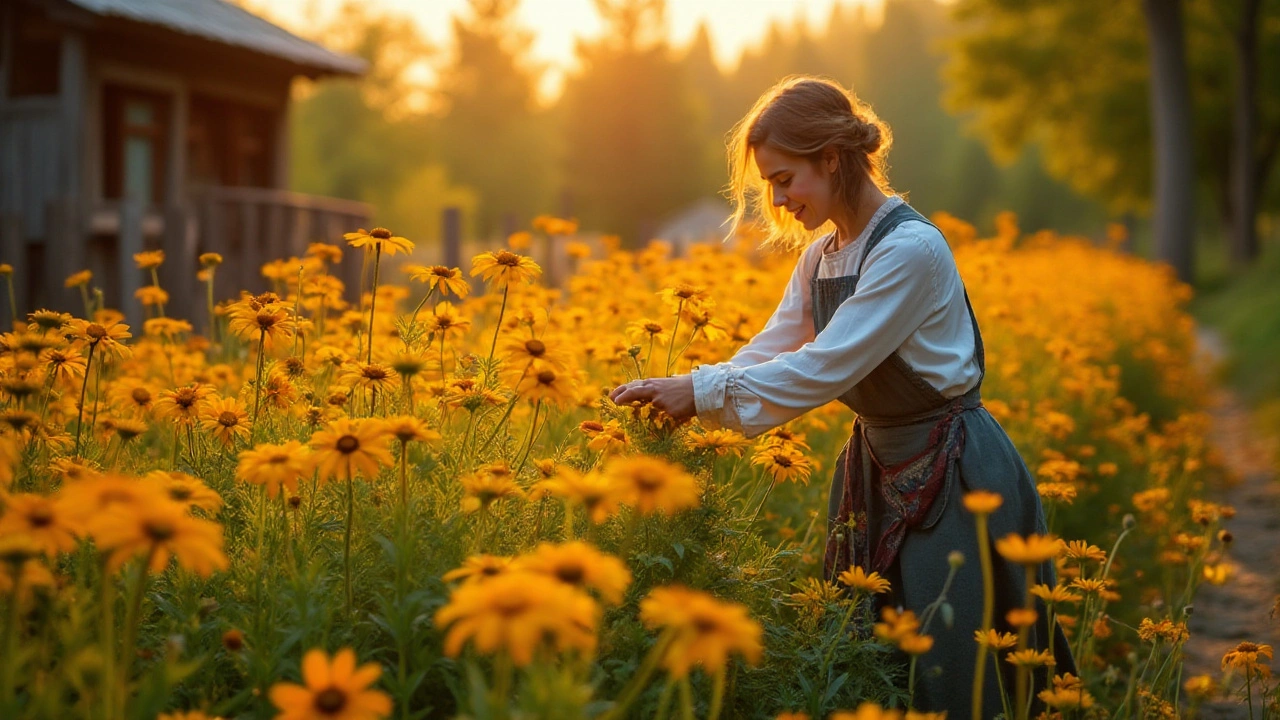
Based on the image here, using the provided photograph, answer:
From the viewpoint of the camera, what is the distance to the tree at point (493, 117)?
134 ft

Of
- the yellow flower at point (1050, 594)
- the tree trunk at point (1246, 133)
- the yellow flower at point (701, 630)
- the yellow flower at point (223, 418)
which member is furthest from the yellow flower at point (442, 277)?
the tree trunk at point (1246, 133)

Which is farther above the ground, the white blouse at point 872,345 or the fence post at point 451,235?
the fence post at point 451,235

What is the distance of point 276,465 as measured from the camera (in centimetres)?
175

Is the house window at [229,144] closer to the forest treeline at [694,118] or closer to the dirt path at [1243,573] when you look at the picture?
the forest treeline at [694,118]

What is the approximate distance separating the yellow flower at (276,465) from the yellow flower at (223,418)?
A: 57 cm

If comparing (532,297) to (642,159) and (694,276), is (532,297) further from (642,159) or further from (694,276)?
(642,159)

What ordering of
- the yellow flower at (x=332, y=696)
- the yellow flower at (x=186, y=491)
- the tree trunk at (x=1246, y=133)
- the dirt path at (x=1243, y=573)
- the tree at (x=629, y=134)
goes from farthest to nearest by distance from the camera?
the tree at (x=629, y=134) → the tree trunk at (x=1246, y=133) → the dirt path at (x=1243, y=573) → the yellow flower at (x=186, y=491) → the yellow flower at (x=332, y=696)

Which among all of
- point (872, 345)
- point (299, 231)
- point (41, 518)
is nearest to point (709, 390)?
point (872, 345)

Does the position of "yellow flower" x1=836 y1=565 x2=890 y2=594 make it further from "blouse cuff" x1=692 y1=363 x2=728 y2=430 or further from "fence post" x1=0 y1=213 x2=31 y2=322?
"fence post" x1=0 y1=213 x2=31 y2=322

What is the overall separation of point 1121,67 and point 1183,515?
1890 cm

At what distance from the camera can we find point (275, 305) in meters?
2.48

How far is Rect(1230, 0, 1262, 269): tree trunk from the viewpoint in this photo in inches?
734

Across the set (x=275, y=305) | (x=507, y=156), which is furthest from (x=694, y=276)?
(x=507, y=156)

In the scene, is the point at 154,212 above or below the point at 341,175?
below
